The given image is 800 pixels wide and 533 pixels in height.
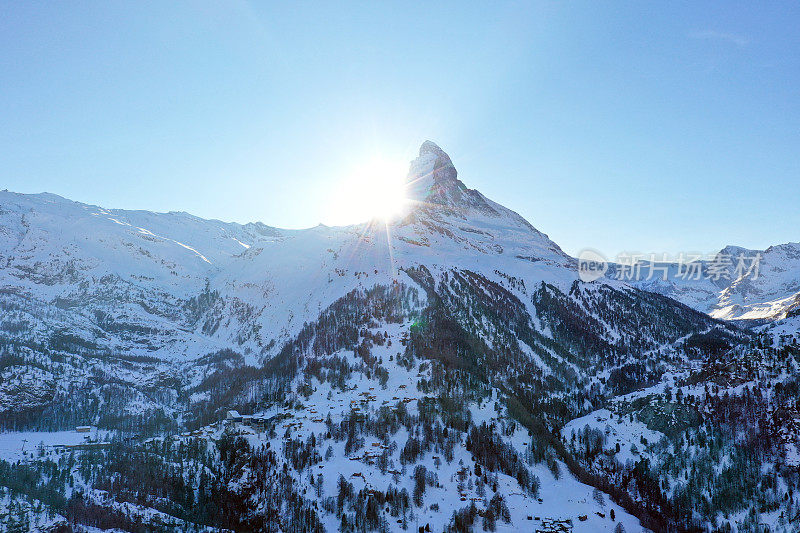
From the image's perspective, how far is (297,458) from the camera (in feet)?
488

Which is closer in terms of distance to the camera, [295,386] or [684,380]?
[684,380]

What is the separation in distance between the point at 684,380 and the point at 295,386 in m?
141

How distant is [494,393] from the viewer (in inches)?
7288

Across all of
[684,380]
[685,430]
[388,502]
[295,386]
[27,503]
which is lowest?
[27,503]

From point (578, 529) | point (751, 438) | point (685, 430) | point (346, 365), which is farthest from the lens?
point (346, 365)

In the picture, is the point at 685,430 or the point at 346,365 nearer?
the point at 685,430

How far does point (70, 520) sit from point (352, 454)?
87.0 metres

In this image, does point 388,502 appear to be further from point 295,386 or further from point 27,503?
point 27,503

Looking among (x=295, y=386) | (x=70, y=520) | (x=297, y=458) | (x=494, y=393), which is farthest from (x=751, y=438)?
Answer: (x=70, y=520)

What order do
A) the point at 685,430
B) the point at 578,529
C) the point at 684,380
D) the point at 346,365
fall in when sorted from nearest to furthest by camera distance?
the point at 578,529 < the point at 685,430 < the point at 684,380 < the point at 346,365

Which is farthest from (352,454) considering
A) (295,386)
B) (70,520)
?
(70,520)

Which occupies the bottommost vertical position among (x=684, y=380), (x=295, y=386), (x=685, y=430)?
(x=295, y=386)

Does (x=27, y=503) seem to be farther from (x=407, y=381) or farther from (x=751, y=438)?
(x=751, y=438)

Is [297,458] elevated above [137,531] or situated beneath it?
elevated above
